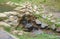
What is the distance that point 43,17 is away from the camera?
32.6 feet

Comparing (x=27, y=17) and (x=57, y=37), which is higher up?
(x=27, y=17)

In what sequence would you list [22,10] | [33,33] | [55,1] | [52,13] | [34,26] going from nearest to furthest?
[33,33], [34,26], [22,10], [52,13], [55,1]

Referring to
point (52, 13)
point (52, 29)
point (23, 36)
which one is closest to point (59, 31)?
point (52, 29)

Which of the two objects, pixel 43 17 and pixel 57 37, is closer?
pixel 57 37

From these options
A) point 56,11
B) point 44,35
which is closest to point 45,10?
point 56,11

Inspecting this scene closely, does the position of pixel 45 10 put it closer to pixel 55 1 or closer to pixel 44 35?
pixel 55 1

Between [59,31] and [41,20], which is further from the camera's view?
[41,20]

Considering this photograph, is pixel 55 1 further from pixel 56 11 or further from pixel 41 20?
pixel 41 20

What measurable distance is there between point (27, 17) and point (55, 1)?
4485mm

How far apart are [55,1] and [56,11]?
2.02 metres

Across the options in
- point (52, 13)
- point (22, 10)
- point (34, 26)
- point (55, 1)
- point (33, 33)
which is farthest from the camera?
point (55, 1)

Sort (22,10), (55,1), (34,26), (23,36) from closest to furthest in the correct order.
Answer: (23,36), (34,26), (22,10), (55,1)

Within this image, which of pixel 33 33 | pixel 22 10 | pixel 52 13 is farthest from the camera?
pixel 52 13

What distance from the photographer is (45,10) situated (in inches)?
458
